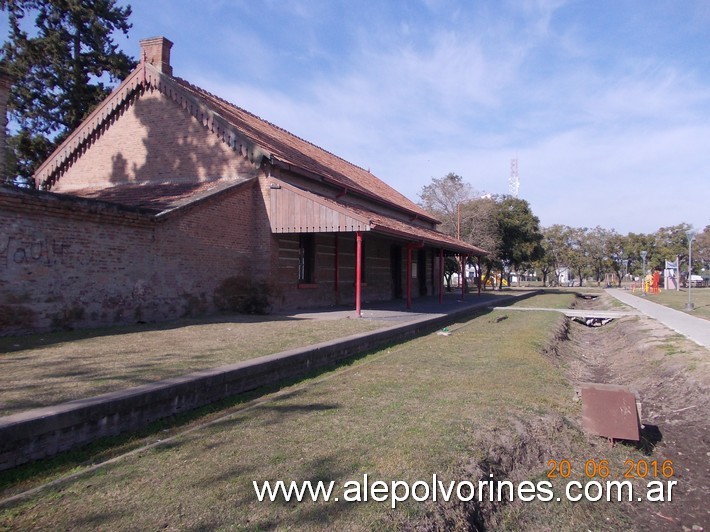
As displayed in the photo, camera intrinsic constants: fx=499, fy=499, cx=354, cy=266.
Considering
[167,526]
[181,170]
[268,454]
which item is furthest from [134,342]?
[181,170]

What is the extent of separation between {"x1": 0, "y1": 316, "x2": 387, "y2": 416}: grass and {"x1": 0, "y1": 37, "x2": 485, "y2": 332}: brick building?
955 mm

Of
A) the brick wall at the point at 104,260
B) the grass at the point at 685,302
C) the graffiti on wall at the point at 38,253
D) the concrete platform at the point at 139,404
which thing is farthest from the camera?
the grass at the point at 685,302

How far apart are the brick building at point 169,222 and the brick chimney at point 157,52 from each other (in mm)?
42

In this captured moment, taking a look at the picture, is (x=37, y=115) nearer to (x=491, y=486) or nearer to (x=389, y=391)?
(x=389, y=391)

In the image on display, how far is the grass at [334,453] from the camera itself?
10.4 ft

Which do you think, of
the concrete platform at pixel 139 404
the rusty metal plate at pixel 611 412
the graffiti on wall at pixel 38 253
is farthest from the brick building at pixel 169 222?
the rusty metal plate at pixel 611 412

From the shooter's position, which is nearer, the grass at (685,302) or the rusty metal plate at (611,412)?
the rusty metal plate at (611,412)

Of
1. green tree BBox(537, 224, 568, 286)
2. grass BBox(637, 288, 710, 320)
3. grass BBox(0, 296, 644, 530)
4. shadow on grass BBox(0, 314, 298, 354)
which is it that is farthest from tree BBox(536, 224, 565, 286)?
grass BBox(0, 296, 644, 530)

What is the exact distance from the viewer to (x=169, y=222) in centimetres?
1142

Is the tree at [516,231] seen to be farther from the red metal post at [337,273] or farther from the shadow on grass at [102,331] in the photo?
the shadow on grass at [102,331]

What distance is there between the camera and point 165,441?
448 cm

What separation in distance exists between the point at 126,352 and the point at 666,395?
886 cm
